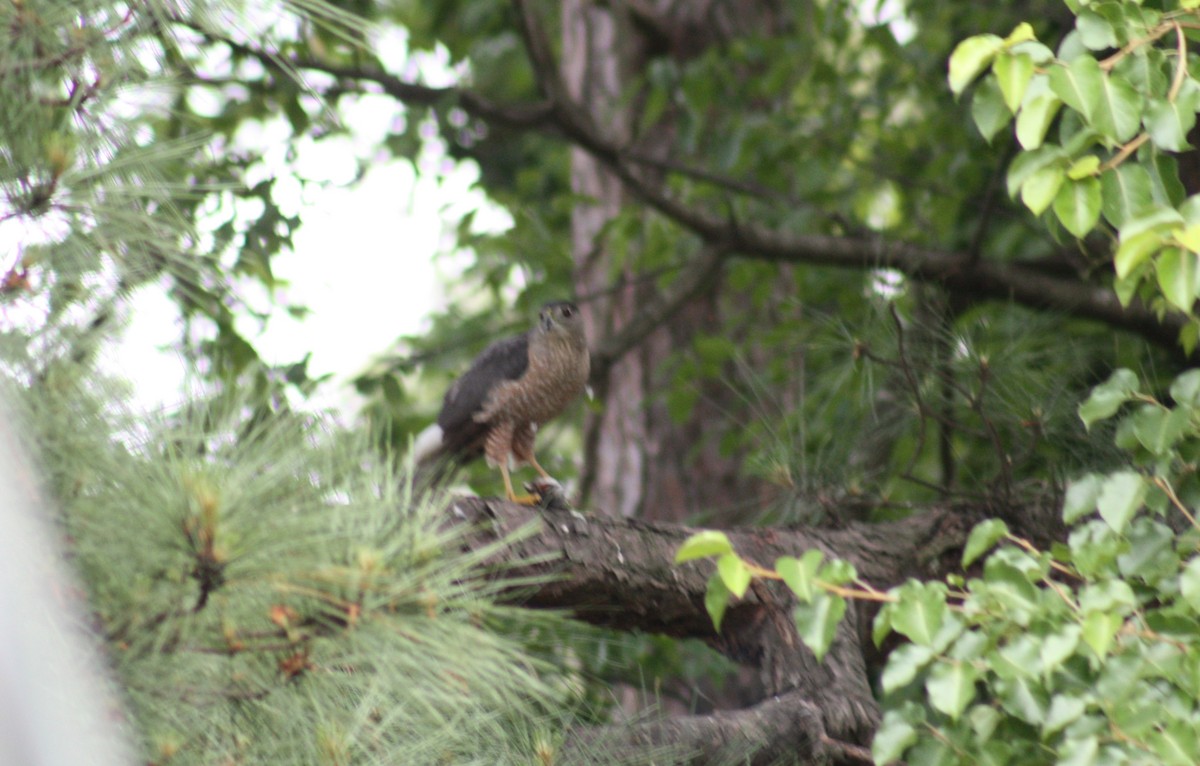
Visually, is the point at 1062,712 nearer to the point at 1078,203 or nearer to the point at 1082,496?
the point at 1082,496

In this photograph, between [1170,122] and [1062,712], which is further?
[1170,122]

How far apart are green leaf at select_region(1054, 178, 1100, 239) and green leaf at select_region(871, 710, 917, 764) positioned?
2.32 ft

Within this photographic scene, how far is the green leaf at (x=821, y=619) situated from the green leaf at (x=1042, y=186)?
0.59 metres

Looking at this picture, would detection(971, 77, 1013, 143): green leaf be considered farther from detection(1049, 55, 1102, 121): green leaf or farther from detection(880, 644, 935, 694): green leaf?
detection(880, 644, 935, 694): green leaf

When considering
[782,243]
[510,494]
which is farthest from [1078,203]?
[782,243]

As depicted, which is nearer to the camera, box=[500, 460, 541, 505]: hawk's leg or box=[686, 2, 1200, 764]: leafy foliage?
box=[686, 2, 1200, 764]: leafy foliage

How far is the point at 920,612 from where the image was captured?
1.61m

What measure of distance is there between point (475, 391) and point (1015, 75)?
6.12 ft

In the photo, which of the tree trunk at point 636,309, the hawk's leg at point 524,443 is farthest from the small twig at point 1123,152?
the tree trunk at point 636,309

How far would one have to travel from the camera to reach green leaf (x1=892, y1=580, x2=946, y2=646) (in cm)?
159

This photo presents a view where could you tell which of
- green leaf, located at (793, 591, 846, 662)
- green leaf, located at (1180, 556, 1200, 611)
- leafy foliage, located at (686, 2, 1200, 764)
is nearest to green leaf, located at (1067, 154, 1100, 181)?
leafy foliage, located at (686, 2, 1200, 764)

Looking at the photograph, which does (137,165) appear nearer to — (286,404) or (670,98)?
(286,404)

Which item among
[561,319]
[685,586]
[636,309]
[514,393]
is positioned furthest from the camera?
[636,309]

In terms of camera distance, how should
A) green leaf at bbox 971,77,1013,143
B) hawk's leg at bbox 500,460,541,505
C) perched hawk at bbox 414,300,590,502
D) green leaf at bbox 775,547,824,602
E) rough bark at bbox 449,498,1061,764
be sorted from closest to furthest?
green leaf at bbox 775,547,824,602 < green leaf at bbox 971,77,1013,143 < rough bark at bbox 449,498,1061,764 < hawk's leg at bbox 500,460,541,505 < perched hawk at bbox 414,300,590,502
